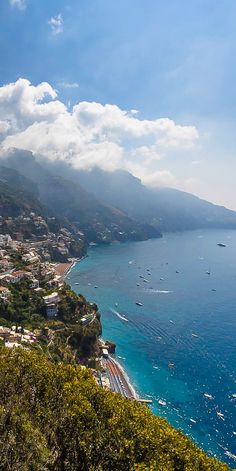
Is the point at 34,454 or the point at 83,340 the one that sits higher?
the point at 34,454

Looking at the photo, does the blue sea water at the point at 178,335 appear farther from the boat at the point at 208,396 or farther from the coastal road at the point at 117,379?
the coastal road at the point at 117,379

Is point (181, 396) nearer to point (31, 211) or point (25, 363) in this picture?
point (25, 363)

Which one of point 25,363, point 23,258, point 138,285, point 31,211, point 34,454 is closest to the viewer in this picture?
point 34,454

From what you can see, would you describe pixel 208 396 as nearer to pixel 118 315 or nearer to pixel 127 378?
pixel 127 378

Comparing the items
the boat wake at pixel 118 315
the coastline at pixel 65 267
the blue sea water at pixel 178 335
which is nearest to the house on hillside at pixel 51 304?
the blue sea water at pixel 178 335

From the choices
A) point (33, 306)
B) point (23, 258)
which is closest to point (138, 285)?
point (23, 258)
